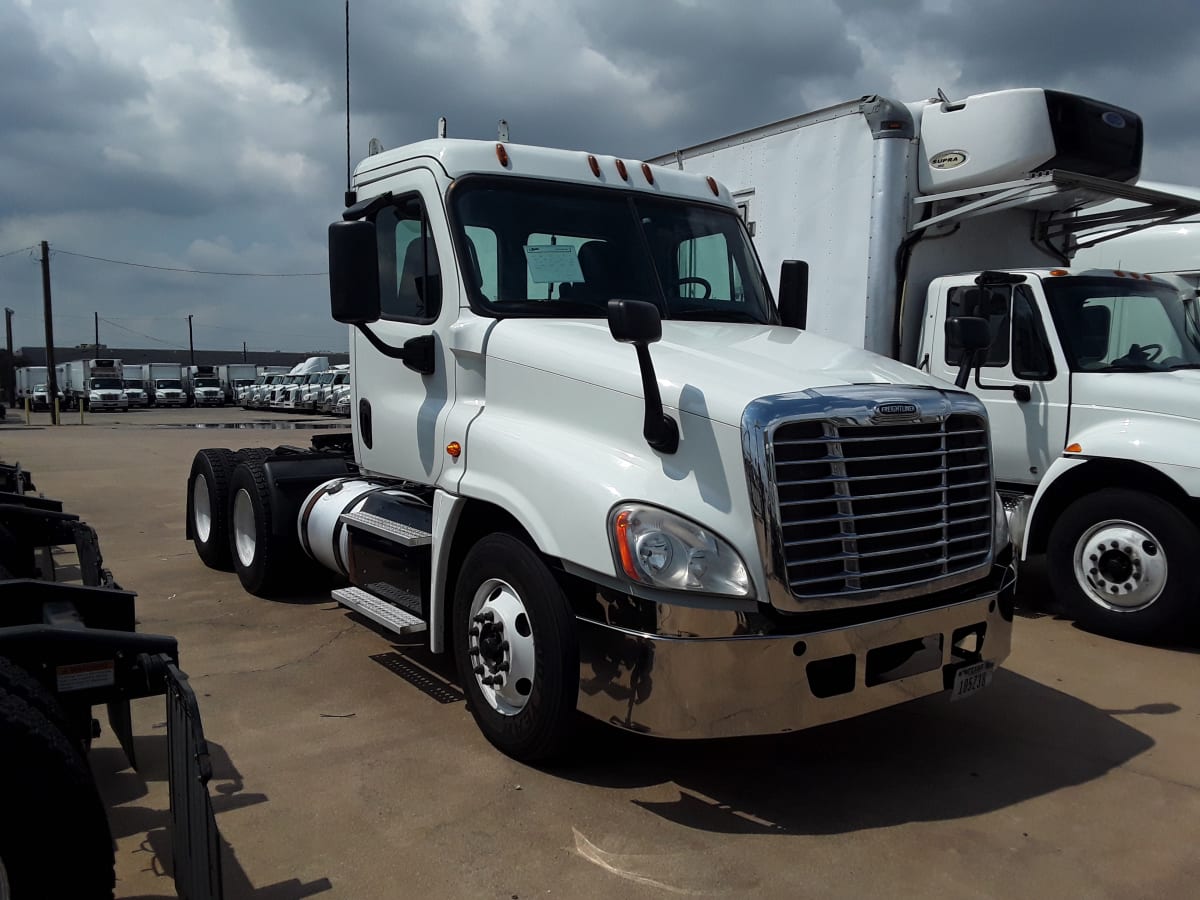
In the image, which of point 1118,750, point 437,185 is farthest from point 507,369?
point 1118,750

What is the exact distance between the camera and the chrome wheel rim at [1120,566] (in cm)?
615

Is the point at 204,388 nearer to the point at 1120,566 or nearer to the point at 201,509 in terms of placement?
the point at 201,509

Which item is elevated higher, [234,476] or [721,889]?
[234,476]

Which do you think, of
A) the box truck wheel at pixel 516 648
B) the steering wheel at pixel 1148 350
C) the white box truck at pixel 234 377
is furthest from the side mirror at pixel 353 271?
the white box truck at pixel 234 377

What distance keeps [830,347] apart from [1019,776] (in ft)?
6.67

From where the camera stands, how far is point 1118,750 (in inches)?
180

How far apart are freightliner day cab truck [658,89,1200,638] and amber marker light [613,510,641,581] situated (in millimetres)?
4132

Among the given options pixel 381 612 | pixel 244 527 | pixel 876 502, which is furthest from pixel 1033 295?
pixel 244 527

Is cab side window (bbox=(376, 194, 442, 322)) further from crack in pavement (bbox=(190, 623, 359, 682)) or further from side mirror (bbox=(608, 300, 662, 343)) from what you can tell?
crack in pavement (bbox=(190, 623, 359, 682))

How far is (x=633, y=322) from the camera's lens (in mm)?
3656

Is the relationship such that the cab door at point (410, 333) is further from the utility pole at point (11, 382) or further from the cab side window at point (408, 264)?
the utility pole at point (11, 382)

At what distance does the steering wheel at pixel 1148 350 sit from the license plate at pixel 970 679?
3.62 metres

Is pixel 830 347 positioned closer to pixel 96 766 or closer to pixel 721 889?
pixel 721 889

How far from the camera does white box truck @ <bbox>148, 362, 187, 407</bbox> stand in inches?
2023
